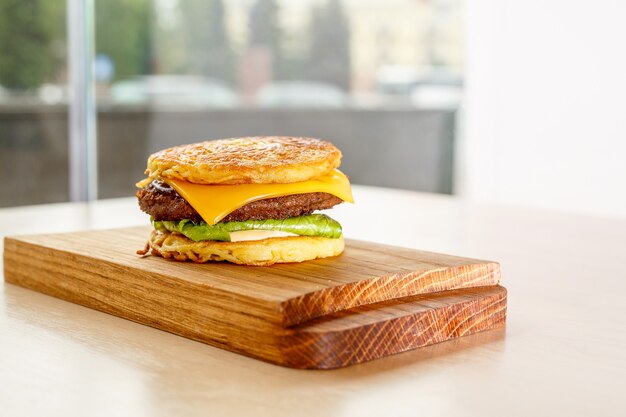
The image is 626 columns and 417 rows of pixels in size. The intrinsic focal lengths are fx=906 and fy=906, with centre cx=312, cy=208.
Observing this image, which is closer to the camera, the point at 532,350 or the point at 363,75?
the point at 532,350

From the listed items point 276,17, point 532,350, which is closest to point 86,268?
point 532,350

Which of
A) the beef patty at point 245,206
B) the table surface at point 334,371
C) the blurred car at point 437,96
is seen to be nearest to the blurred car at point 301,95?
the blurred car at point 437,96

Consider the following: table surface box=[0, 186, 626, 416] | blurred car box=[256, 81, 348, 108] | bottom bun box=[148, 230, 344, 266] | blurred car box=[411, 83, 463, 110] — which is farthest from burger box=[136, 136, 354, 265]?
blurred car box=[411, 83, 463, 110]

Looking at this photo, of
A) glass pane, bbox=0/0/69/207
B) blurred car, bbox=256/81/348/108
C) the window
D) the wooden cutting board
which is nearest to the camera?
the wooden cutting board

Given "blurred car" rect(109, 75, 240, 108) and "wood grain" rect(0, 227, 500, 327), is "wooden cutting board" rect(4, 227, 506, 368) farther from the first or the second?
"blurred car" rect(109, 75, 240, 108)

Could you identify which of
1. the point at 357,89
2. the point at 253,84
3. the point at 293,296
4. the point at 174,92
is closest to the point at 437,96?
the point at 357,89

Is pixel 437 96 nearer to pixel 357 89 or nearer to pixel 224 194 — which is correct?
pixel 357 89

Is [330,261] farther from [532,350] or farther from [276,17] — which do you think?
[276,17]
